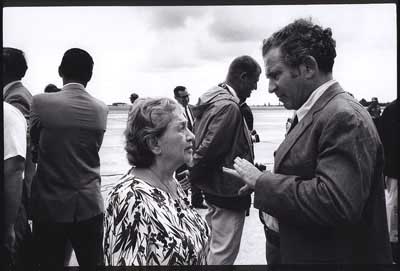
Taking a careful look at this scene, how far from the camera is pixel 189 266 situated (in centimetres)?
179

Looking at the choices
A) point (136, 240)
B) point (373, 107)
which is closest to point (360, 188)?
point (136, 240)

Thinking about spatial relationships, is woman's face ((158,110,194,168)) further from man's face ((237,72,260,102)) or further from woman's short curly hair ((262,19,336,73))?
man's face ((237,72,260,102))

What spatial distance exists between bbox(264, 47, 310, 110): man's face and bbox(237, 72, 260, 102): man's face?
4.96 feet

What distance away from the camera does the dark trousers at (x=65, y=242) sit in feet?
9.11

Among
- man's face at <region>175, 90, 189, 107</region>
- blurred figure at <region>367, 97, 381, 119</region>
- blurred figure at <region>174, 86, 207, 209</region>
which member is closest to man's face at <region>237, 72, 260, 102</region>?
blurred figure at <region>174, 86, 207, 209</region>

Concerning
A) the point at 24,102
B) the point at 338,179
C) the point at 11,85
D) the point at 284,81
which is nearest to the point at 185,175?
the point at 24,102

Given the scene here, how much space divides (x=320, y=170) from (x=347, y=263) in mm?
427

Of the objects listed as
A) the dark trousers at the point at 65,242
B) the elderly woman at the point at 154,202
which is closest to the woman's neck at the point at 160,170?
the elderly woman at the point at 154,202

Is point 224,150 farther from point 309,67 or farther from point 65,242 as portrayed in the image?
point 309,67

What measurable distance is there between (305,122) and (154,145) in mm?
637

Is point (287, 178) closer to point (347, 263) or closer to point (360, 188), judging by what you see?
point (360, 188)

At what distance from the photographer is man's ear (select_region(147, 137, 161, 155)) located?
6.44ft

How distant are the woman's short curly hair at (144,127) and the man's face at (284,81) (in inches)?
18.7

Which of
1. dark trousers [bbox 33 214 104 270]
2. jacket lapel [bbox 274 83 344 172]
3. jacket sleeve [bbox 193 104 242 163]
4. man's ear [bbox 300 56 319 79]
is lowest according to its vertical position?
dark trousers [bbox 33 214 104 270]
